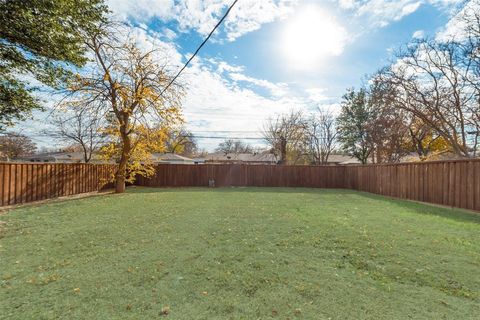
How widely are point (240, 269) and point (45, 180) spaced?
10.2 meters

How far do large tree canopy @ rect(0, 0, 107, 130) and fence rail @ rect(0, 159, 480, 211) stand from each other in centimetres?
288

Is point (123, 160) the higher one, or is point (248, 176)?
point (123, 160)

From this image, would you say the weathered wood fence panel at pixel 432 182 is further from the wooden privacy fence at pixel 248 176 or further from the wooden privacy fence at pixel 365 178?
the wooden privacy fence at pixel 248 176

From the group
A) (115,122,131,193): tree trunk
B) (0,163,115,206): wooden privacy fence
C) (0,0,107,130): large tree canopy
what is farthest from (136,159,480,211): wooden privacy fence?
(0,0,107,130): large tree canopy

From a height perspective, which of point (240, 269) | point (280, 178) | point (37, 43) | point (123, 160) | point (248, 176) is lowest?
point (240, 269)

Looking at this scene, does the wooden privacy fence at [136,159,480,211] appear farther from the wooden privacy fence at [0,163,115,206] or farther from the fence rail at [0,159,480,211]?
the wooden privacy fence at [0,163,115,206]

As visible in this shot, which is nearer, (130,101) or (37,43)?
(37,43)

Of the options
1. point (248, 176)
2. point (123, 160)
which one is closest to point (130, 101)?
point (123, 160)

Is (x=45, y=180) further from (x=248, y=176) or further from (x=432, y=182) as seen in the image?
(x=432, y=182)

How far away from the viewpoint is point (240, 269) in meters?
3.13

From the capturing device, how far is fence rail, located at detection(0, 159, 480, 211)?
776cm

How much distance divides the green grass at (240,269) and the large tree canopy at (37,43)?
11.4 ft

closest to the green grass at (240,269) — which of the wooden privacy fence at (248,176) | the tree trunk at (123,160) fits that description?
the tree trunk at (123,160)

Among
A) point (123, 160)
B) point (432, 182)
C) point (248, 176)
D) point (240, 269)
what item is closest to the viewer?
point (240, 269)
